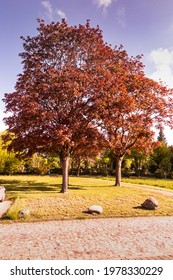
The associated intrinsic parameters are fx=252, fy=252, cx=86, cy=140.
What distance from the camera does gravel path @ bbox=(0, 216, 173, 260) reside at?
7824 mm

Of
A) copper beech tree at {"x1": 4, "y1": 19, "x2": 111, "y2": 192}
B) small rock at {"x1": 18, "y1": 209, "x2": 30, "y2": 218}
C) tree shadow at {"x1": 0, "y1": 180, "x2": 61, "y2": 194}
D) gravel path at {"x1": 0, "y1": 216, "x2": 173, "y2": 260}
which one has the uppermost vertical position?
copper beech tree at {"x1": 4, "y1": 19, "x2": 111, "y2": 192}

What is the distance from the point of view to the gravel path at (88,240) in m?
7.82

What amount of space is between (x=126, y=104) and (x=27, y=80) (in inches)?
330

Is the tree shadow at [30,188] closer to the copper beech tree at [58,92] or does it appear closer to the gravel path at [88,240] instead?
the copper beech tree at [58,92]

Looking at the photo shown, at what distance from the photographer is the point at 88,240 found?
9258 mm

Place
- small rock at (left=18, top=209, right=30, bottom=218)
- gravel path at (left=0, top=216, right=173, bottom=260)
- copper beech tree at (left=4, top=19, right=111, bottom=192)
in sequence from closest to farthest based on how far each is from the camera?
1. gravel path at (left=0, top=216, right=173, bottom=260)
2. small rock at (left=18, top=209, right=30, bottom=218)
3. copper beech tree at (left=4, top=19, right=111, bottom=192)

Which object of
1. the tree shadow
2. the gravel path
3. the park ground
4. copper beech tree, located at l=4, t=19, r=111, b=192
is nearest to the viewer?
the gravel path

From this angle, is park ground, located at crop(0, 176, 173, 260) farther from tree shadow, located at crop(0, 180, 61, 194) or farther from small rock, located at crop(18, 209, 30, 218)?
tree shadow, located at crop(0, 180, 61, 194)

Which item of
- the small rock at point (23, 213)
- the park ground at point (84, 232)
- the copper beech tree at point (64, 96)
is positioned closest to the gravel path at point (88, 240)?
the park ground at point (84, 232)

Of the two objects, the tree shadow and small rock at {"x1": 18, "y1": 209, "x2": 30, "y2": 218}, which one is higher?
the tree shadow

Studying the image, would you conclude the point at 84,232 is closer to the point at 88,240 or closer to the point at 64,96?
the point at 88,240

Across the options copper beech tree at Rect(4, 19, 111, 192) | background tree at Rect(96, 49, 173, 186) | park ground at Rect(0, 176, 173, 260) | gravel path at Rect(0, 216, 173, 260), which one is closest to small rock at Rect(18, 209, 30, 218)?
park ground at Rect(0, 176, 173, 260)
